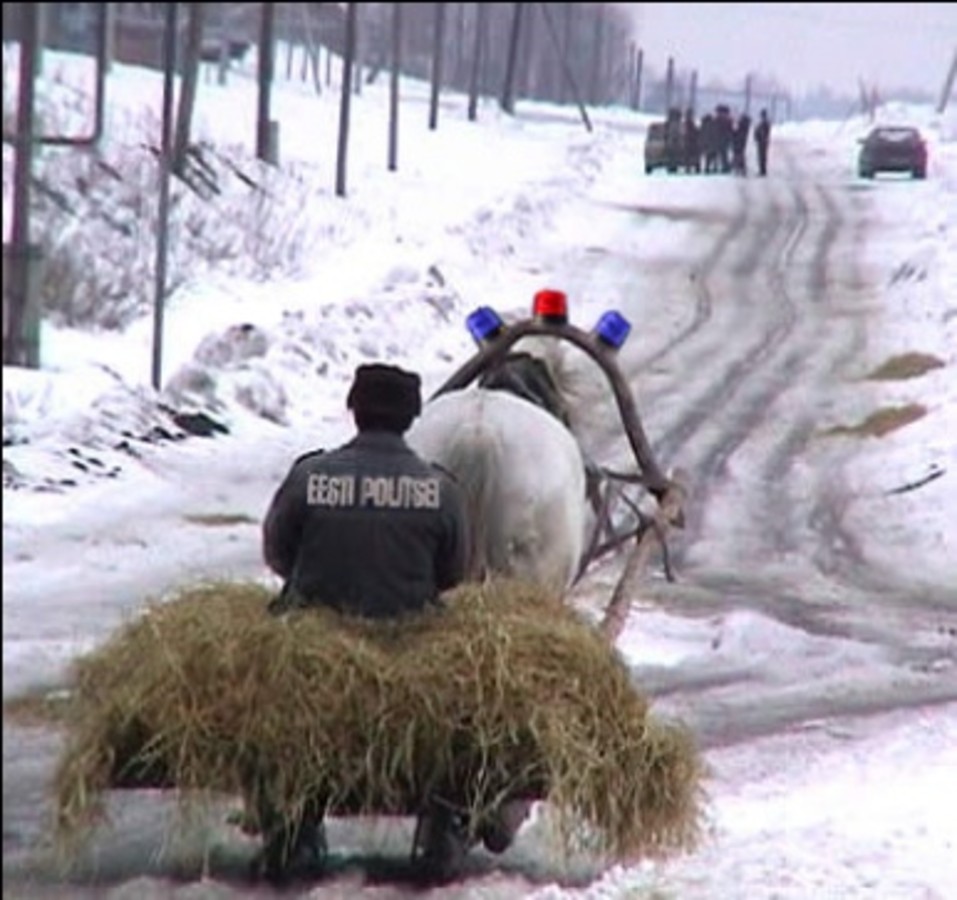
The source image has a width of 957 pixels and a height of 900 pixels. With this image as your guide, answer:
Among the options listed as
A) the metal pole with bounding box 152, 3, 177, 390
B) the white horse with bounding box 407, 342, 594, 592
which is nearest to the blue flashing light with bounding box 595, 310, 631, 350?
the white horse with bounding box 407, 342, 594, 592

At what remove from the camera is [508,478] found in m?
4.23

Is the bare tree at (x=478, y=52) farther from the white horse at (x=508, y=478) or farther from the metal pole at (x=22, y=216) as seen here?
the metal pole at (x=22, y=216)

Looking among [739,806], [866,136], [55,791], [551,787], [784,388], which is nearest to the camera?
[55,791]

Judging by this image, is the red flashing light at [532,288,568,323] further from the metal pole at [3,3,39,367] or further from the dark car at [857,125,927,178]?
the metal pole at [3,3,39,367]

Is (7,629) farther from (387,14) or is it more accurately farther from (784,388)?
(784,388)

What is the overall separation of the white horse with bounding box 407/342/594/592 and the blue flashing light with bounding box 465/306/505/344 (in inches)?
8.1

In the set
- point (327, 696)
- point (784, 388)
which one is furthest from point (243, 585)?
point (784, 388)

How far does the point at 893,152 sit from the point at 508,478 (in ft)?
3.73

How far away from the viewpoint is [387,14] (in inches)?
149

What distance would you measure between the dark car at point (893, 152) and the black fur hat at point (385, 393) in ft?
4.04

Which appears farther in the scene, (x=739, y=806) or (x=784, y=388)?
(x=784, y=388)

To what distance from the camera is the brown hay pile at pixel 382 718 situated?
128 inches

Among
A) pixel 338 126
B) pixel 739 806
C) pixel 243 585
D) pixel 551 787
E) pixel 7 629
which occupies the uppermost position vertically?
pixel 338 126

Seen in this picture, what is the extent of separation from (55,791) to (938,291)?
2644mm
